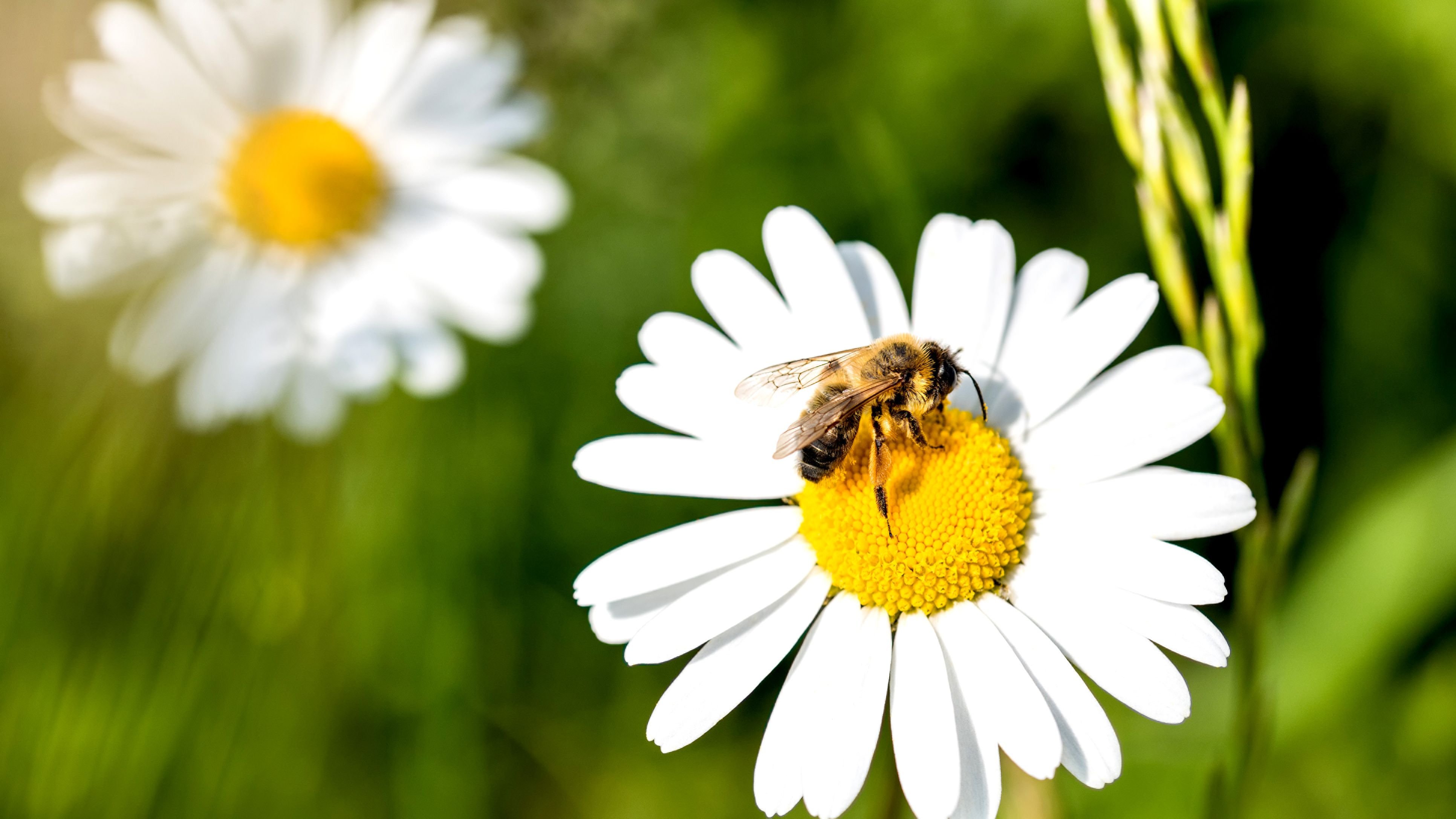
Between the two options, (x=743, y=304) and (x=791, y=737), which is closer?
(x=791, y=737)

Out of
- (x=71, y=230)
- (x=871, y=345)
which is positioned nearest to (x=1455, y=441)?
(x=871, y=345)

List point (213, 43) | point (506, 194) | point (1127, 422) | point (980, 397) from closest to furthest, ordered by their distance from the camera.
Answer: point (1127, 422) → point (980, 397) → point (213, 43) → point (506, 194)

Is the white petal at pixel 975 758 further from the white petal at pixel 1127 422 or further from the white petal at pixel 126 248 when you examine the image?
the white petal at pixel 126 248

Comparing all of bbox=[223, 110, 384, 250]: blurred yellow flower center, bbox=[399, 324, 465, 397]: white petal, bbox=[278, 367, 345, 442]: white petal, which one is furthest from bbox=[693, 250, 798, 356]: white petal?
bbox=[223, 110, 384, 250]: blurred yellow flower center

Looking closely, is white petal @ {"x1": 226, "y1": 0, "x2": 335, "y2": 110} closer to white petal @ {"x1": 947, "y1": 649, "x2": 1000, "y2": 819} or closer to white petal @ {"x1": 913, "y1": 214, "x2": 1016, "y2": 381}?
white petal @ {"x1": 913, "y1": 214, "x2": 1016, "y2": 381}

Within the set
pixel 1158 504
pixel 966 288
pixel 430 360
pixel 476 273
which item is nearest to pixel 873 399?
pixel 966 288

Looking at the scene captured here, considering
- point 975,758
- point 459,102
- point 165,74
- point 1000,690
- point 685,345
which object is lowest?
point 975,758

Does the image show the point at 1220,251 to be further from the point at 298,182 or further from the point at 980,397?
the point at 298,182

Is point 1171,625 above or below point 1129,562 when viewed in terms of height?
below
